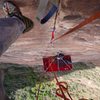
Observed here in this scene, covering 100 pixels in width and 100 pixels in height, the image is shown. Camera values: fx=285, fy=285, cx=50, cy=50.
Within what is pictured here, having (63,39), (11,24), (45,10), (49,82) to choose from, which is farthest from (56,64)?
(49,82)

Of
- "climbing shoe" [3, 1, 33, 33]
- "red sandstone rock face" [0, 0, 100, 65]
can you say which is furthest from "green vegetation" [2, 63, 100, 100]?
"climbing shoe" [3, 1, 33, 33]

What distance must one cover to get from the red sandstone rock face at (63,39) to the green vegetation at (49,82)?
804 millimetres

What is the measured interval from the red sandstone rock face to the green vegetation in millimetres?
804

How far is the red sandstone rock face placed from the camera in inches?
101

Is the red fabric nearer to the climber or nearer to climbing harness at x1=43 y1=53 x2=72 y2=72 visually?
climbing harness at x1=43 y1=53 x2=72 y2=72

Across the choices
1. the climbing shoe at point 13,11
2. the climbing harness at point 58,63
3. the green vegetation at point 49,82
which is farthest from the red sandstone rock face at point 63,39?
the green vegetation at point 49,82

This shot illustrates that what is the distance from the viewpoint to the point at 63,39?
316cm

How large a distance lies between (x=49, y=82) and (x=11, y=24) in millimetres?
3120

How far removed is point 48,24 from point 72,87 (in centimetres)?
253

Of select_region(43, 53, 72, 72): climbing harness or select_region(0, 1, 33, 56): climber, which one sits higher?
select_region(0, 1, 33, 56): climber

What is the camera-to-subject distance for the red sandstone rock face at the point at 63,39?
2576 millimetres

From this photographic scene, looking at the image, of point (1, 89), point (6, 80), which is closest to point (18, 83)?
point (6, 80)

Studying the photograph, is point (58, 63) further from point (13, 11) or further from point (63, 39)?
point (13, 11)

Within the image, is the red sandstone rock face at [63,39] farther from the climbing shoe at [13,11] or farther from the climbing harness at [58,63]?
the climbing harness at [58,63]
